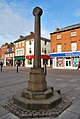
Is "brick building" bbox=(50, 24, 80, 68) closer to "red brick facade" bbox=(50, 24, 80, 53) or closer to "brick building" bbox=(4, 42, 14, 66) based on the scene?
"red brick facade" bbox=(50, 24, 80, 53)

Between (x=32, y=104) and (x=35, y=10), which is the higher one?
(x=35, y=10)

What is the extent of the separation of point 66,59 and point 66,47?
2766 millimetres

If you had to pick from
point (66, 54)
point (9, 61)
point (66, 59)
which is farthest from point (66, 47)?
point (9, 61)

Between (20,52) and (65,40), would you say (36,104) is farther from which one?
(20,52)

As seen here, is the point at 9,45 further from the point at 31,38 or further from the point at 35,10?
the point at 35,10

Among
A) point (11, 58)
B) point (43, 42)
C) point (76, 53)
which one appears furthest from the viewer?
point (11, 58)

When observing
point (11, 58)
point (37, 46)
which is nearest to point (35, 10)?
point (37, 46)

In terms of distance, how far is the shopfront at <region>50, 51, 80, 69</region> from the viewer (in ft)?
91.0

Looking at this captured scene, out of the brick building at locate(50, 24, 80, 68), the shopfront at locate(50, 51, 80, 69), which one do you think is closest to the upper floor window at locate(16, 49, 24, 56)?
the brick building at locate(50, 24, 80, 68)

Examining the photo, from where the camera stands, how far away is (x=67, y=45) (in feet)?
94.7

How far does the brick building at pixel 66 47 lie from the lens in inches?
1084

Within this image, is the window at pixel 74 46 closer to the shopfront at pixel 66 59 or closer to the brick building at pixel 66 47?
the brick building at pixel 66 47

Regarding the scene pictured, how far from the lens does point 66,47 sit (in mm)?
29094

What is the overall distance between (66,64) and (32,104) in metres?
26.2
